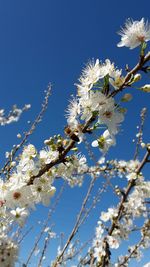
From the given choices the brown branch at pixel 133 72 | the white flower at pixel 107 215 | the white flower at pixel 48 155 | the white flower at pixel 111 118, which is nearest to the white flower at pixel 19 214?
the white flower at pixel 48 155

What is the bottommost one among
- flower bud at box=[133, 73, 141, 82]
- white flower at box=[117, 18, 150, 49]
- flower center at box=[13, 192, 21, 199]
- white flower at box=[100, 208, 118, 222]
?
flower center at box=[13, 192, 21, 199]

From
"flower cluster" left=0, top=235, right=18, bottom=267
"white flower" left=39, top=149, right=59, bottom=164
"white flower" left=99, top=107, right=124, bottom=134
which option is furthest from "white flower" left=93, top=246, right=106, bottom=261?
"white flower" left=99, top=107, right=124, bottom=134

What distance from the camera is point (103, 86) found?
6.19ft

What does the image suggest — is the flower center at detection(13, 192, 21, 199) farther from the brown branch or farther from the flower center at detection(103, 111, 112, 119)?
the brown branch

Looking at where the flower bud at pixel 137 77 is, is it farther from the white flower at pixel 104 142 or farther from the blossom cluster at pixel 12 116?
the blossom cluster at pixel 12 116

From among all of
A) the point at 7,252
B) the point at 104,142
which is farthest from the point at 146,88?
the point at 7,252

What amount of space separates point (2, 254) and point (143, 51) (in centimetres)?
150

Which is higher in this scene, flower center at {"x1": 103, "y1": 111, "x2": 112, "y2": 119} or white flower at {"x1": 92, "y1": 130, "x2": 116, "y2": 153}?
white flower at {"x1": 92, "y1": 130, "x2": 116, "y2": 153}

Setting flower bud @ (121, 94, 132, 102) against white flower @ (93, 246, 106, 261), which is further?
white flower @ (93, 246, 106, 261)

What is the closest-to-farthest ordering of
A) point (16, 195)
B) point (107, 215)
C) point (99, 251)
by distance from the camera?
point (16, 195)
point (99, 251)
point (107, 215)

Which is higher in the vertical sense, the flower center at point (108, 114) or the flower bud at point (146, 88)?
the flower bud at point (146, 88)

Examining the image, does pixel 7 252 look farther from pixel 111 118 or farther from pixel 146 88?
pixel 146 88

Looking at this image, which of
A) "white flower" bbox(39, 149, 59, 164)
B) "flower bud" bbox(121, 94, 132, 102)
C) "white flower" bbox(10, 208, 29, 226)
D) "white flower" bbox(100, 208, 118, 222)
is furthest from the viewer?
"white flower" bbox(100, 208, 118, 222)

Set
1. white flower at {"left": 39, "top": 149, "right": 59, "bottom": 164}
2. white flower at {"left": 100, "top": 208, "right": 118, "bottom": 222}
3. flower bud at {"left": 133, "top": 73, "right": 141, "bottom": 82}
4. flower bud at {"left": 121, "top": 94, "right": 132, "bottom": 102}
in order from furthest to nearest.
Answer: white flower at {"left": 100, "top": 208, "right": 118, "bottom": 222}
white flower at {"left": 39, "top": 149, "right": 59, "bottom": 164}
flower bud at {"left": 121, "top": 94, "right": 132, "bottom": 102}
flower bud at {"left": 133, "top": 73, "right": 141, "bottom": 82}
